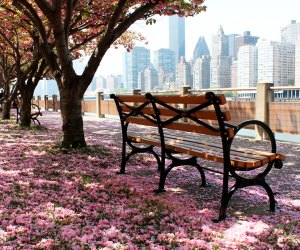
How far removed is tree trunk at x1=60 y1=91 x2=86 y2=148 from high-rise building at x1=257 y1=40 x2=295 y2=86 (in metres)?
111

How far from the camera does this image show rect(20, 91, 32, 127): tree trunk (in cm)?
1342

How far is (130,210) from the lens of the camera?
3963 millimetres

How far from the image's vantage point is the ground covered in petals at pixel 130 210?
10.5 feet

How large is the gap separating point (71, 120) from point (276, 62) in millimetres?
117356

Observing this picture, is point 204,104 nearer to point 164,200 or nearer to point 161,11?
point 164,200

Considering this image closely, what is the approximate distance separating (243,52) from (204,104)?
140410 mm

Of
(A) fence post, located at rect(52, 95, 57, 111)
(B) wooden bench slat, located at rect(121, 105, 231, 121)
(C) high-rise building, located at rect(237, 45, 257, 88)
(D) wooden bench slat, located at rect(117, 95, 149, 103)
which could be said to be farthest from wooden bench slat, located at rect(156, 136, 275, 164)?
(C) high-rise building, located at rect(237, 45, 257, 88)

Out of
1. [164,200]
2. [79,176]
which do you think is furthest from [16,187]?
[164,200]

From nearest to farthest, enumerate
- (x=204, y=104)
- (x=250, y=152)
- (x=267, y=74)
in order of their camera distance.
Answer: (x=204, y=104) → (x=250, y=152) → (x=267, y=74)

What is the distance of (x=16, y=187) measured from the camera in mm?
4867

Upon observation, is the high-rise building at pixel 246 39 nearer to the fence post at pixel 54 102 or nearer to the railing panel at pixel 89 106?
the fence post at pixel 54 102

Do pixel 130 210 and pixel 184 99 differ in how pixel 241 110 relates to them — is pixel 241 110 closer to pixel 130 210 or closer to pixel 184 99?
pixel 184 99

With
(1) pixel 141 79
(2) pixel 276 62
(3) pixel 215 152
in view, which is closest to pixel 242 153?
(3) pixel 215 152

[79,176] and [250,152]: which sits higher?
[250,152]
